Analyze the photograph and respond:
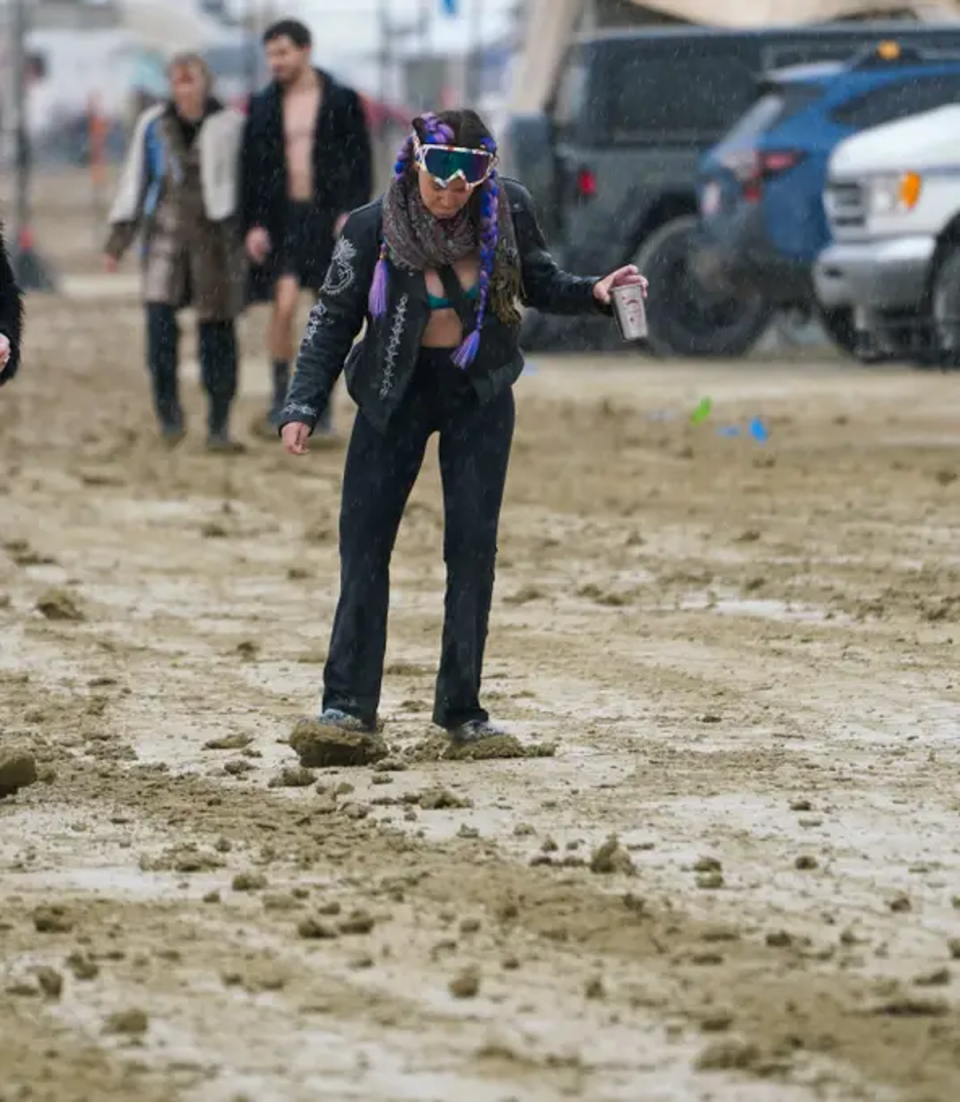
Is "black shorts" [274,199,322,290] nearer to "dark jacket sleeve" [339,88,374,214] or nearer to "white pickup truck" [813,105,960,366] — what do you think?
"dark jacket sleeve" [339,88,374,214]

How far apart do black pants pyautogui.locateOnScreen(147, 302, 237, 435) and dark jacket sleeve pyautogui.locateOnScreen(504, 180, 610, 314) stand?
28.4 ft

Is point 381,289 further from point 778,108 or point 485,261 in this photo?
point 778,108

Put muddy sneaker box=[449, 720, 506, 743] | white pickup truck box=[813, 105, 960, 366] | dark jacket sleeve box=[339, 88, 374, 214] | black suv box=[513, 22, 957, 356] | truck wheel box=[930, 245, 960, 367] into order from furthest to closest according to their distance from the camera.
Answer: black suv box=[513, 22, 957, 356]
white pickup truck box=[813, 105, 960, 366]
truck wheel box=[930, 245, 960, 367]
dark jacket sleeve box=[339, 88, 374, 214]
muddy sneaker box=[449, 720, 506, 743]

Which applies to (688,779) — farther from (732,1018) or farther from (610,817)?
(732,1018)

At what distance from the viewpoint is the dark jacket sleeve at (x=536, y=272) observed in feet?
26.8

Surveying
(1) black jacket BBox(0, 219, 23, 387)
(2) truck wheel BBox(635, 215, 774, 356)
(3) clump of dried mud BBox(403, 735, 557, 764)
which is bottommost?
(2) truck wheel BBox(635, 215, 774, 356)

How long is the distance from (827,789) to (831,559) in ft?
16.0

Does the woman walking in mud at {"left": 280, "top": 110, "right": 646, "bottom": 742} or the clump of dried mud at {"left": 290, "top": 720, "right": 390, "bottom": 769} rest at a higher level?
the woman walking in mud at {"left": 280, "top": 110, "right": 646, "bottom": 742}

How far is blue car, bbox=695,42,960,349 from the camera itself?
859 inches

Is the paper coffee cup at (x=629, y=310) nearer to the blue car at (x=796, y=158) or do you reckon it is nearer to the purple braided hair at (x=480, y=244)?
the purple braided hair at (x=480, y=244)

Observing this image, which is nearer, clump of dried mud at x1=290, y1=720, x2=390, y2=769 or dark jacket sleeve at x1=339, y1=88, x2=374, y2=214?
clump of dried mud at x1=290, y1=720, x2=390, y2=769

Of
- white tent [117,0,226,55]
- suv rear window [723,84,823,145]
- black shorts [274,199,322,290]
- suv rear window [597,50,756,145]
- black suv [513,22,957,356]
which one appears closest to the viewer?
black shorts [274,199,322,290]

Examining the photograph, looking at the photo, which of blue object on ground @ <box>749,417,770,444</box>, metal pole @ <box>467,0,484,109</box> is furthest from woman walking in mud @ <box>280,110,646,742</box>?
metal pole @ <box>467,0,484,109</box>

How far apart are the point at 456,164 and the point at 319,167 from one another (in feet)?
27.7
